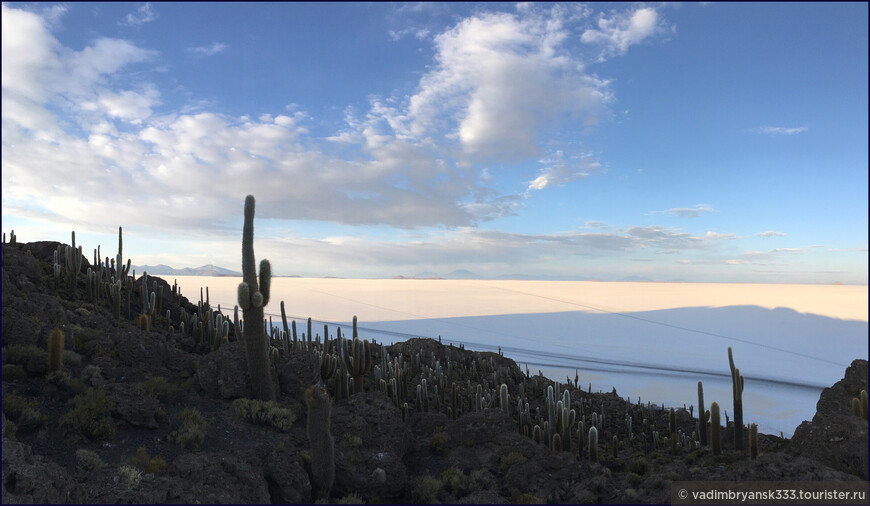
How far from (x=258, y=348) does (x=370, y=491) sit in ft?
16.4

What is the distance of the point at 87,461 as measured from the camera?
326 inches

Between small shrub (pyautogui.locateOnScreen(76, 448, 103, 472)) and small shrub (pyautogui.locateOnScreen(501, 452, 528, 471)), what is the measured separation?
325 inches

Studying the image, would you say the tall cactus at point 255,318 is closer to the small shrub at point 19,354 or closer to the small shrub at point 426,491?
the small shrub at point 19,354

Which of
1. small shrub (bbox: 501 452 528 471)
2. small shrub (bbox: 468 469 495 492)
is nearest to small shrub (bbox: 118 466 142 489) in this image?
small shrub (bbox: 468 469 495 492)

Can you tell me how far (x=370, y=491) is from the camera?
972 centimetres

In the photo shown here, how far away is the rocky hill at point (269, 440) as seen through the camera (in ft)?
27.3

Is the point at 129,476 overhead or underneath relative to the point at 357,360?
underneath

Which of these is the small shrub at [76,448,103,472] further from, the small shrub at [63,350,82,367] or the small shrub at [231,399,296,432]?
the small shrub at [63,350,82,367]

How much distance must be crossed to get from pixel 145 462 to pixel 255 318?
4374mm

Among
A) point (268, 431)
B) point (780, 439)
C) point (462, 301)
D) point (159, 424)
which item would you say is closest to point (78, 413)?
point (159, 424)

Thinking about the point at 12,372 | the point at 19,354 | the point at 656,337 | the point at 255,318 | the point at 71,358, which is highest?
the point at 255,318

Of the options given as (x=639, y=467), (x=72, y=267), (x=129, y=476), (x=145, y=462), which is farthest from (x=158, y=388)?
(x=639, y=467)

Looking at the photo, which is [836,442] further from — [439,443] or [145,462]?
Result: [145,462]

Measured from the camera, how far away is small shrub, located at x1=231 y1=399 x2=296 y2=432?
11.2 metres
